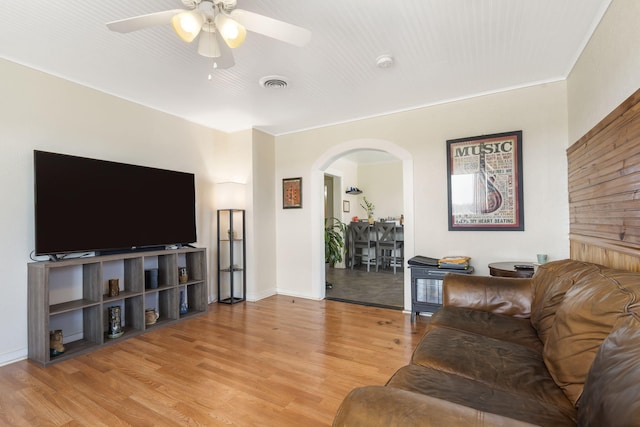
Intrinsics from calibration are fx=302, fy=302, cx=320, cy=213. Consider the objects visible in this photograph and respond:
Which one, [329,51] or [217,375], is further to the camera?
[329,51]

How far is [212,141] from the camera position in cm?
422

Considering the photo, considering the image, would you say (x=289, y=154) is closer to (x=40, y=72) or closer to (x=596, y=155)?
(x=40, y=72)

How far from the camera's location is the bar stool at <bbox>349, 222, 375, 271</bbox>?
6586 mm

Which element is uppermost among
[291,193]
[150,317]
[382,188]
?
[382,188]

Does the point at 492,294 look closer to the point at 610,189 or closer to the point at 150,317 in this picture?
the point at 610,189

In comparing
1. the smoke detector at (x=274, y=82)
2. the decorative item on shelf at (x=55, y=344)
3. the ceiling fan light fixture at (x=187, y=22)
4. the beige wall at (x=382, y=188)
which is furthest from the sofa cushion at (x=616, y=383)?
the beige wall at (x=382, y=188)

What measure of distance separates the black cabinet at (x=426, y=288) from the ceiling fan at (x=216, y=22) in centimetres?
247

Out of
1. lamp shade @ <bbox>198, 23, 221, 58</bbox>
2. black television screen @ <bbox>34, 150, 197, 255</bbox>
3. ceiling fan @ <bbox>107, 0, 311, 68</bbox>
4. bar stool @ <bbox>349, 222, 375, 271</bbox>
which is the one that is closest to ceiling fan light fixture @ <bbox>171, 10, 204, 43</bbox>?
ceiling fan @ <bbox>107, 0, 311, 68</bbox>

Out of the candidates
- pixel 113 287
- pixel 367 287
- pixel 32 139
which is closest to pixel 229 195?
pixel 113 287

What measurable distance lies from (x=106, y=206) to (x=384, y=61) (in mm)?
2794

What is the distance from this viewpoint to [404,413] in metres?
0.77

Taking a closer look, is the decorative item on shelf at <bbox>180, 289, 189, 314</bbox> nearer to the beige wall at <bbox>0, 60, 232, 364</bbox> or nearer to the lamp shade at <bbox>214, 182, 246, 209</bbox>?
the beige wall at <bbox>0, 60, 232, 364</bbox>

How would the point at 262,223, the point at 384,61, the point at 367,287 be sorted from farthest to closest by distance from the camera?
the point at 367,287 < the point at 262,223 < the point at 384,61

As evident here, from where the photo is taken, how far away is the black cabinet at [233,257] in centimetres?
411
